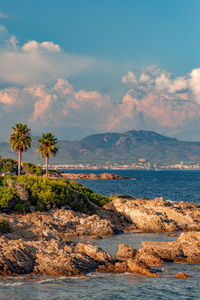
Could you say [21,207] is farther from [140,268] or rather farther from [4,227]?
[140,268]

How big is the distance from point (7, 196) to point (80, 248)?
2070 cm

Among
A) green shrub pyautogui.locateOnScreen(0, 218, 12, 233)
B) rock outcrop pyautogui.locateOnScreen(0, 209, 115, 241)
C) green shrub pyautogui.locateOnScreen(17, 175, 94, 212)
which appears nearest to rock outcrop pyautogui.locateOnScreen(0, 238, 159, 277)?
green shrub pyautogui.locateOnScreen(0, 218, 12, 233)

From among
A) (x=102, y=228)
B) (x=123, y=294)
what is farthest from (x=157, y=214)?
(x=123, y=294)

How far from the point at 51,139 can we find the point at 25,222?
171 feet

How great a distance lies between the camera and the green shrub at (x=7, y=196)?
4872cm

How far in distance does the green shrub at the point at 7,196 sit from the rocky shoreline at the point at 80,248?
173 cm

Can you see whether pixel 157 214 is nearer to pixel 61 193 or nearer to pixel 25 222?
pixel 61 193

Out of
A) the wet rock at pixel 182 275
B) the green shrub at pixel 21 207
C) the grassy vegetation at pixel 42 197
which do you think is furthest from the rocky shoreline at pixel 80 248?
the grassy vegetation at pixel 42 197

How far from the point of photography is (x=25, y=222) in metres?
43.4

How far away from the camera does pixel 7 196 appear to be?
1943 inches

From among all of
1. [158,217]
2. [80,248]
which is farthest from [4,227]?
[158,217]

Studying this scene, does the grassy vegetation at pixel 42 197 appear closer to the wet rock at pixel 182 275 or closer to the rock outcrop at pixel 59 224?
the rock outcrop at pixel 59 224

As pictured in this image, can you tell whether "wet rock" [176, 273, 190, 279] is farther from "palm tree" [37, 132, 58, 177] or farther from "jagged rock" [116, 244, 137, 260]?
"palm tree" [37, 132, 58, 177]

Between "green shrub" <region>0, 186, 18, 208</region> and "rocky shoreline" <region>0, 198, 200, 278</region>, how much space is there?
1734mm
